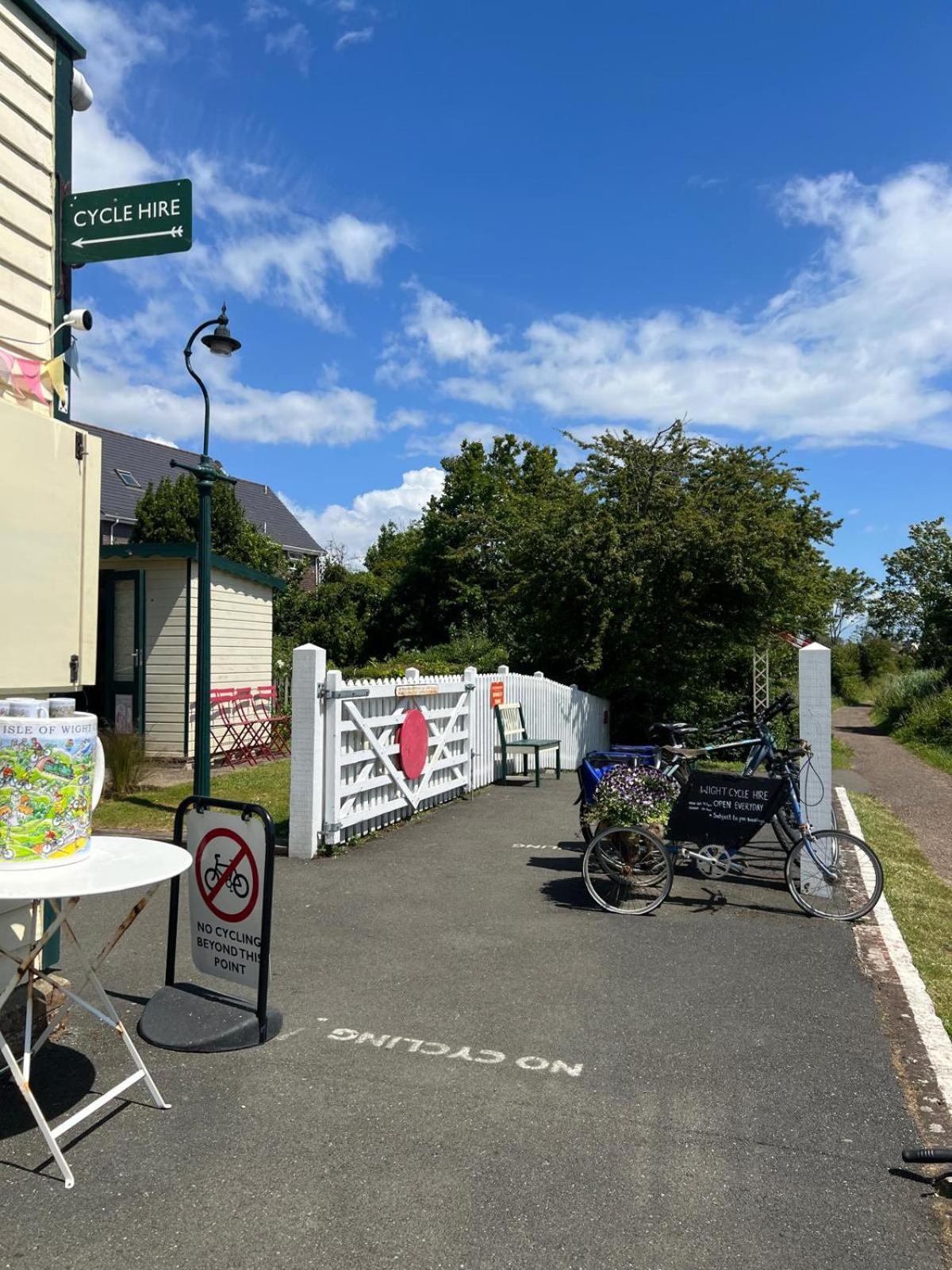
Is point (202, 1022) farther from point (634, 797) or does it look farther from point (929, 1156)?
point (634, 797)

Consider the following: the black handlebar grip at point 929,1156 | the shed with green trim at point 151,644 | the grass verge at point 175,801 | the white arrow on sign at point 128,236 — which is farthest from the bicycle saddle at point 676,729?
the shed with green trim at point 151,644

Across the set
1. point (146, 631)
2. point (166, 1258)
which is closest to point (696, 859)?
point (166, 1258)

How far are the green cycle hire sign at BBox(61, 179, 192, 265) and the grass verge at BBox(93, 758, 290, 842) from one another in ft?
15.7

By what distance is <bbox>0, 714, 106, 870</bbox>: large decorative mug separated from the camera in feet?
10.6

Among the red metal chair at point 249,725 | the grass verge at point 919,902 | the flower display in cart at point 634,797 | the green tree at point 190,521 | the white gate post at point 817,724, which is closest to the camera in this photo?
the grass verge at point 919,902

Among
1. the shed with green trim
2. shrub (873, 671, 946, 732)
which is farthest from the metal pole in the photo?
shrub (873, 671, 946, 732)

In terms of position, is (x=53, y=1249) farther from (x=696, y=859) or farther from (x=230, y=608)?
(x=230, y=608)

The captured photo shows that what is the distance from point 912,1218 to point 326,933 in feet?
12.2

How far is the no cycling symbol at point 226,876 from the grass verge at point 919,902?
3.47 meters

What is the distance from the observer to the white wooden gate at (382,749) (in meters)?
7.93

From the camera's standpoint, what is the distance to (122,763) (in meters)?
11.1

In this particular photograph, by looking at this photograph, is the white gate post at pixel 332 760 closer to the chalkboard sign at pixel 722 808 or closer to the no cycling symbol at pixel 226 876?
the chalkboard sign at pixel 722 808

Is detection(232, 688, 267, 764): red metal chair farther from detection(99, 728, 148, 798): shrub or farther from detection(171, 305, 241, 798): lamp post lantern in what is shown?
detection(171, 305, 241, 798): lamp post lantern

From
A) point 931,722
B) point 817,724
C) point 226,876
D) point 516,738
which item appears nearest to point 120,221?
point 226,876
